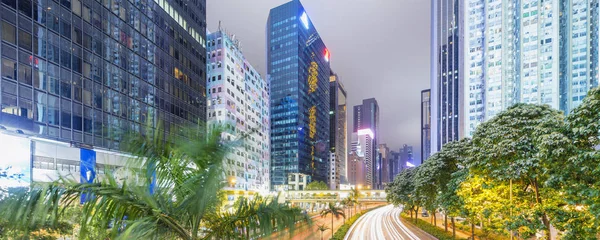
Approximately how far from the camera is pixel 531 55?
7012 centimetres

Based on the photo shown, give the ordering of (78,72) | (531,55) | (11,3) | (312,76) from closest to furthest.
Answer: (11,3) < (78,72) < (531,55) < (312,76)

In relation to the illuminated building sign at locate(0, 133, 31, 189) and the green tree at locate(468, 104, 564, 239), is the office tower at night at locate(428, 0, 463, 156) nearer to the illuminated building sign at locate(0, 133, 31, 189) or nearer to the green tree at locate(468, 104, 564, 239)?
the green tree at locate(468, 104, 564, 239)

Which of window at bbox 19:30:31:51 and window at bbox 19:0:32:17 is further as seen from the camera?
window at bbox 19:0:32:17

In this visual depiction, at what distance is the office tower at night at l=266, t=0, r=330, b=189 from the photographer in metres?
102

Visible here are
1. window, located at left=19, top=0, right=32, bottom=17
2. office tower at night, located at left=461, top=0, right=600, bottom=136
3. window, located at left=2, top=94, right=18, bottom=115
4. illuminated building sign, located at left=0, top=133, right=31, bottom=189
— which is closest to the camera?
illuminated building sign, located at left=0, top=133, right=31, bottom=189

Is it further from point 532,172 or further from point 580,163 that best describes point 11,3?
point 532,172

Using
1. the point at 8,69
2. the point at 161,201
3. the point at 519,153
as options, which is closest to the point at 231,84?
the point at 8,69

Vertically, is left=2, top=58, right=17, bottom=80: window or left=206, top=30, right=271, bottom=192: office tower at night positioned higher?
left=206, top=30, right=271, bottom=192: office tower at night

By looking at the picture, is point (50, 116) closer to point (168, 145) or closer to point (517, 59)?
point (168, 145)

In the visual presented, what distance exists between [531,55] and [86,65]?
8681 centimetres

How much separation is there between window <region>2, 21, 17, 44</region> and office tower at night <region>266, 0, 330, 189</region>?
7764cm

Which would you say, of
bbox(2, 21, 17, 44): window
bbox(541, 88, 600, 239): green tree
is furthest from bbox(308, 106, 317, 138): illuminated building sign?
bbox(541, 88, 600, 239): green tree

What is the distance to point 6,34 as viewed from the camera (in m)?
18.5

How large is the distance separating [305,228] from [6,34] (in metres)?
24.9
